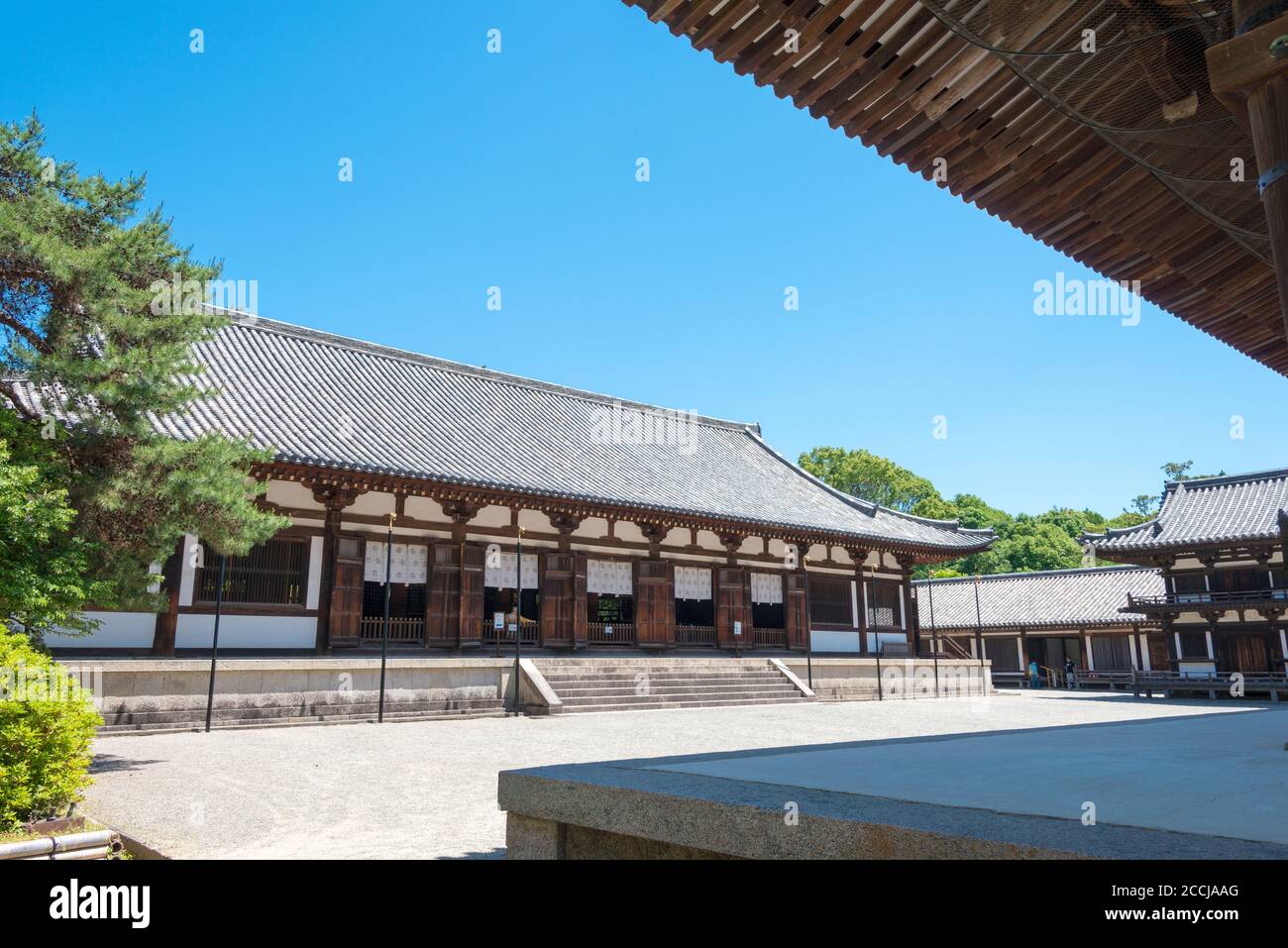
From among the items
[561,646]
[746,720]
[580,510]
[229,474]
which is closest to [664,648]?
[561,646]

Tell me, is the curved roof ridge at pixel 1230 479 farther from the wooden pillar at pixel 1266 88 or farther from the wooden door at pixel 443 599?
the wooden pillar at pixel 1266 88

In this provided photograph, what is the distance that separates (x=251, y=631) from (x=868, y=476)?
142 feet

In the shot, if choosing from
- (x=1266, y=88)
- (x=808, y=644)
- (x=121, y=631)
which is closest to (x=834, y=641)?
(x=808, y=644)

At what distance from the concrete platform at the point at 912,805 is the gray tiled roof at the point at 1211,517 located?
25792mm

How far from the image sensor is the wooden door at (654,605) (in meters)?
20.0

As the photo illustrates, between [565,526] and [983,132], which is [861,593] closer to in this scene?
[565,526]

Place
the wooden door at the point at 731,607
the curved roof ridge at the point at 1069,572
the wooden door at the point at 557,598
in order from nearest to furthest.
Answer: the wooden door at the point at 557,598
the wooden door at the point at 731,607
the curved roof ridge at the point at 1069,572

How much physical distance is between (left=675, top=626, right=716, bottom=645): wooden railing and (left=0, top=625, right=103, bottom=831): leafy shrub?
15.1 metres

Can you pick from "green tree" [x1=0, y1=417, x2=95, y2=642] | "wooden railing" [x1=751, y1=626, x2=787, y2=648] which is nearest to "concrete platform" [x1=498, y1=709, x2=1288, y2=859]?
"green tree" [x1=0, y1=417, x2=95, y2=642]

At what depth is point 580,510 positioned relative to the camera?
18.5 metres

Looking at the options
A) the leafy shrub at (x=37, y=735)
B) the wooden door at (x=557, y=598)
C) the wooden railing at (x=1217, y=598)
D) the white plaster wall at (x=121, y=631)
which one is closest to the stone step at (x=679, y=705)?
the wooden door at (x=557, y=598)

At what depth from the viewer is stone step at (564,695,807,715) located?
15.5 metres

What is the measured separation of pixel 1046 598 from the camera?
36125 millimetres
